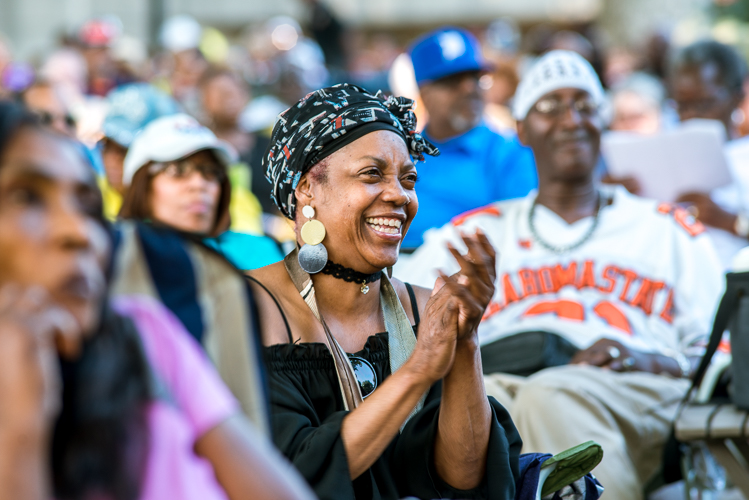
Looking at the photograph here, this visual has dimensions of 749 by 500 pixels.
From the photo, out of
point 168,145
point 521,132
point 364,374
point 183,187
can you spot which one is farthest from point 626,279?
point 168,145

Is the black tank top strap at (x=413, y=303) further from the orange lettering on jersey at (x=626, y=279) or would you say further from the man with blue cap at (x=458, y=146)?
the man with blue cap at (x=458, y=146)

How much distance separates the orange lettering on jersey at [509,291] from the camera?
389 centimetres

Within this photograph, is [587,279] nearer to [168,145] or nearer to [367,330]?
[367,330]

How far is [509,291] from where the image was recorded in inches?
154

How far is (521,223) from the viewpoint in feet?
13.4

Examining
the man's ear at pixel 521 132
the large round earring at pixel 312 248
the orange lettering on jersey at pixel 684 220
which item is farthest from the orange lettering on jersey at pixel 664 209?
the large round earring at pixel 312 248

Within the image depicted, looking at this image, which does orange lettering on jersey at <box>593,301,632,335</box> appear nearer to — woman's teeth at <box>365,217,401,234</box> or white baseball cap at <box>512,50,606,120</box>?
white baseball cap at <box>512,50,606,120</box>

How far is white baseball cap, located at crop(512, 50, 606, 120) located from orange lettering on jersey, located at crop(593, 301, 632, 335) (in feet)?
3.42

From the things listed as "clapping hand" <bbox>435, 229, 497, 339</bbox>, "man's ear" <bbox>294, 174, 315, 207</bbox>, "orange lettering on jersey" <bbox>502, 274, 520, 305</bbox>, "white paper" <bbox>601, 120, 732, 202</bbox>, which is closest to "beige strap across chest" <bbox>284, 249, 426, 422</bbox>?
"man's ear" <bbox>294, 174, 315, 207</bbox>

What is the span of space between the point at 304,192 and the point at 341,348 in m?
0.48

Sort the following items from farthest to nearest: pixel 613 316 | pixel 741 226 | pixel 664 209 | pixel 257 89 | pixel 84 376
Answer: pixel 257 89 → pixel 741 226 → pixel 664 209 → pixel 613 316 → pixel 84 376

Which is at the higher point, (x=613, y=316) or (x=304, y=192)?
(x=304, y=192)

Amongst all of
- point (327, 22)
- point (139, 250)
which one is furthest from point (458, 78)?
point (327, 22)

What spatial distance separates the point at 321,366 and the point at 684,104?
435 centimetres
